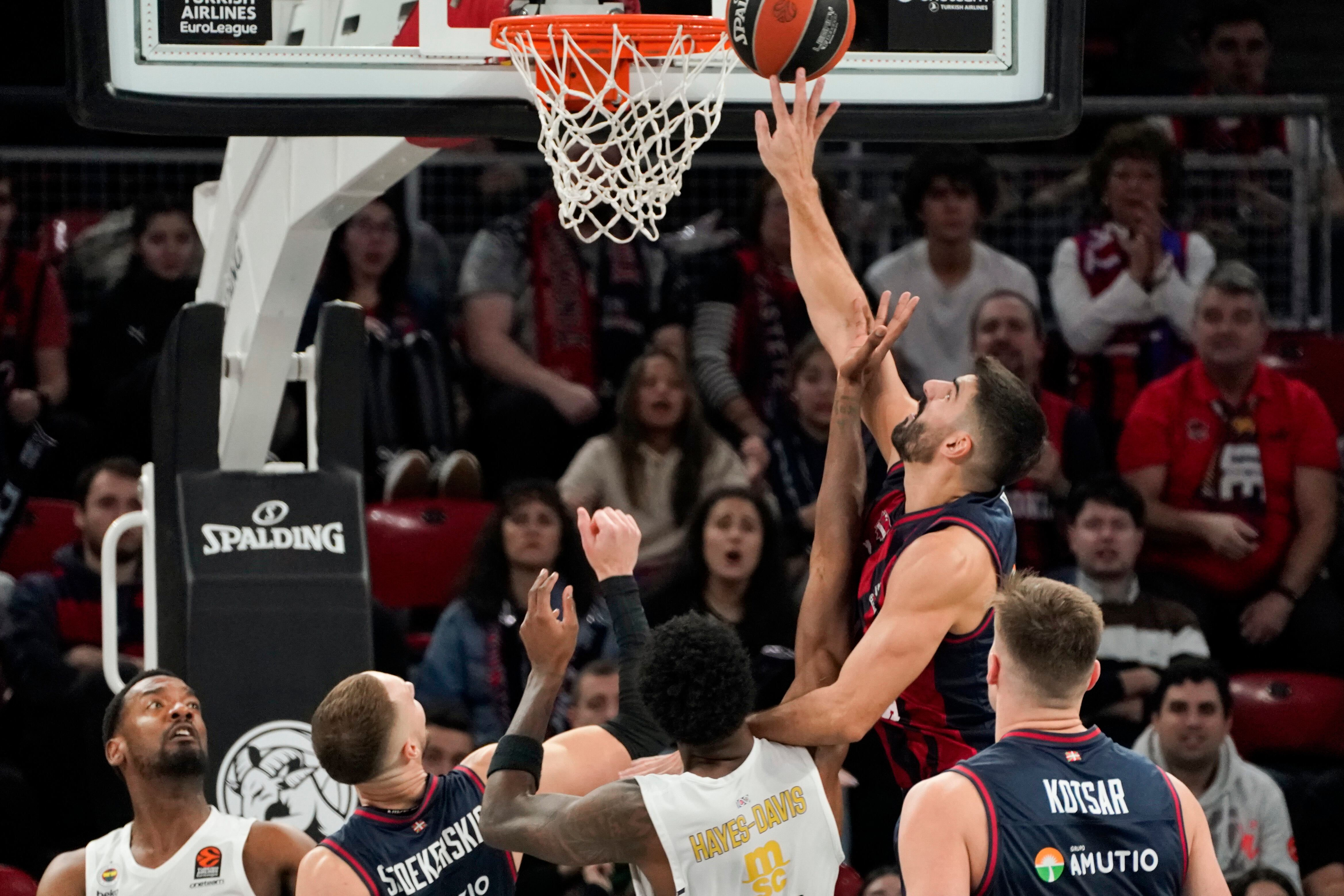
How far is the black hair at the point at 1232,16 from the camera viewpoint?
9.34 metres

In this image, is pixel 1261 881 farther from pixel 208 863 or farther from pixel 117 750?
pixel 117 750

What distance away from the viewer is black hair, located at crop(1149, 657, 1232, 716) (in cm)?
677

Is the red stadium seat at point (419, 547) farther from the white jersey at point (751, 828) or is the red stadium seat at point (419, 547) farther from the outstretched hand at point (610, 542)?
the white jersey at point (751, 828)

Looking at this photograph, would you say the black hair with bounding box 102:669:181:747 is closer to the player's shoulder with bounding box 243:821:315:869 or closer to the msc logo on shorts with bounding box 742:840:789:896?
the player's shoulder with bounding box 243:821:315:869

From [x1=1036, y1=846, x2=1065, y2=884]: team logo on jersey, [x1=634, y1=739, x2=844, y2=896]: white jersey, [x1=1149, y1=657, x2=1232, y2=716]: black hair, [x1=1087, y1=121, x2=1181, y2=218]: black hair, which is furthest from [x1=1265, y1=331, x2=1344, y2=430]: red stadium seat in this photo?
[x1=1036, y1=846, x2=1065, y2=884]: team logo on jersey

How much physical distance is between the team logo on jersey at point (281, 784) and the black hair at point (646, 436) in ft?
7.71

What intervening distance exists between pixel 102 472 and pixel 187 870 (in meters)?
2.68

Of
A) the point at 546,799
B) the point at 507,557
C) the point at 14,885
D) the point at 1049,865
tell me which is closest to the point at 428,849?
the point at 546,799

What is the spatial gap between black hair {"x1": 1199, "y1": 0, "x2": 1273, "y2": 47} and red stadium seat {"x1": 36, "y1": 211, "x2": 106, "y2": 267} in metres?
5.34

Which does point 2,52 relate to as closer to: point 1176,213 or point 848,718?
point 1176,213

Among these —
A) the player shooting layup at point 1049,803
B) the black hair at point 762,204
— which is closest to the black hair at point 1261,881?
the player shooting layup at point 1049,803

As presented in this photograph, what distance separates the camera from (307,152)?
5211 millimetres

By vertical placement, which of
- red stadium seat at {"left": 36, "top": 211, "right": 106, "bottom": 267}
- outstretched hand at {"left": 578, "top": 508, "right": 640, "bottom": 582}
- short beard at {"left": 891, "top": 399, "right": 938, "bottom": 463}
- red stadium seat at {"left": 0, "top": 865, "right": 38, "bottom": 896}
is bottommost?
red stadium seat at {"left": 0, "top": 865, "right": 38, "bottom": 896}

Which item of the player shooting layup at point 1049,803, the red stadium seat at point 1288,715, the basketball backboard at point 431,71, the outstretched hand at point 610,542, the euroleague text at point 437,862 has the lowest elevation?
the red stadium seat at point 1288,715
